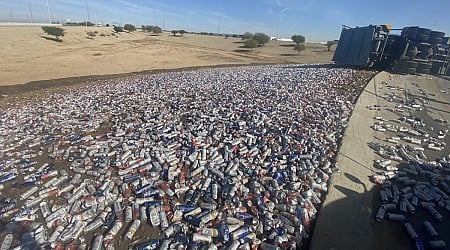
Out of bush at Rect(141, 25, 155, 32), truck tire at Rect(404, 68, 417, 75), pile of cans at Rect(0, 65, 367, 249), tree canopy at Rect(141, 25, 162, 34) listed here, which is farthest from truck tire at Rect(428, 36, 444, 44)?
bush at Rect(141, 25, 155, 32)

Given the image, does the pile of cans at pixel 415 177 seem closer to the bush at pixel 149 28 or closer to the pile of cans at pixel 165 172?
the pile of cans at pixel 165 172

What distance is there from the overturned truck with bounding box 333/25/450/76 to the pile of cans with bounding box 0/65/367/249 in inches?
470

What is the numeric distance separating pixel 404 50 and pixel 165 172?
2111cm

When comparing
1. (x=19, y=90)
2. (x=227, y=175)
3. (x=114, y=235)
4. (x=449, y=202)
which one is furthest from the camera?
(x=19, y=90)

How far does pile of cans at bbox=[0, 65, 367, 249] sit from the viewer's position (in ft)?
14.4

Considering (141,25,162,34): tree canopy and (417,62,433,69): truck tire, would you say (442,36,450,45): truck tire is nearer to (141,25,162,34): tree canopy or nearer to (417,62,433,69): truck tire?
(417,62,433,69): truck tire

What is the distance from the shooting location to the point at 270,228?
4.51 m

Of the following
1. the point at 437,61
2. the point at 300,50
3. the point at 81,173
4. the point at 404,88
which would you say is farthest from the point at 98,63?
the point at 300,50

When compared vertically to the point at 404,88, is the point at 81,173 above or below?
below

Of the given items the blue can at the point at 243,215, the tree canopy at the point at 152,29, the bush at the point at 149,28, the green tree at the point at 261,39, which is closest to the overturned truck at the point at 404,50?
the blue can at the point at 243,215

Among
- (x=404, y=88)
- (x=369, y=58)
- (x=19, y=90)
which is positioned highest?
(x=369, y=58)

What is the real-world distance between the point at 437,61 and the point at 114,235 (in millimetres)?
26024

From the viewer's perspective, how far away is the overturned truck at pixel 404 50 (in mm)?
19953

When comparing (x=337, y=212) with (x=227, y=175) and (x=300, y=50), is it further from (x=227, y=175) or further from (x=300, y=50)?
(x=300, y=50)
